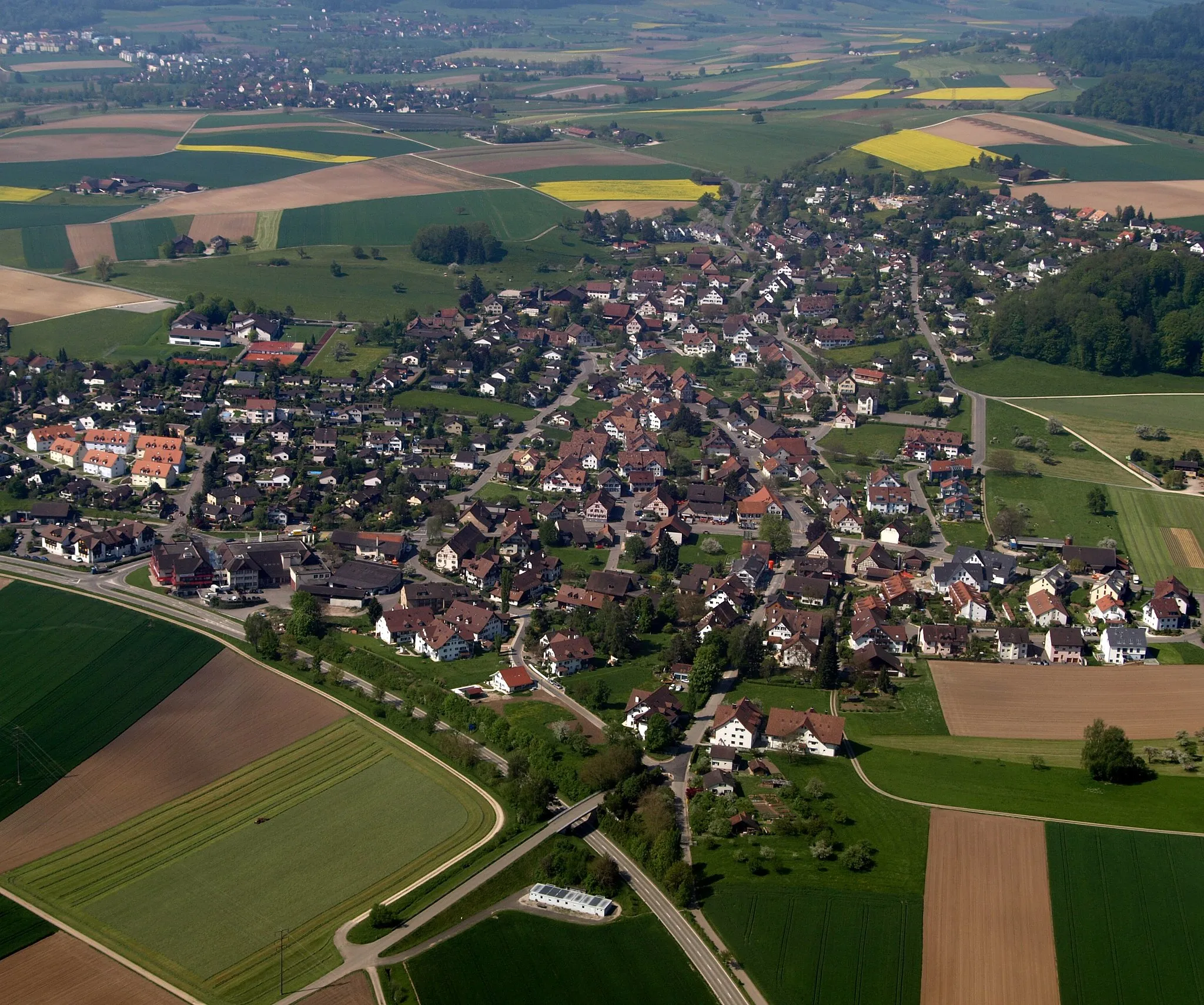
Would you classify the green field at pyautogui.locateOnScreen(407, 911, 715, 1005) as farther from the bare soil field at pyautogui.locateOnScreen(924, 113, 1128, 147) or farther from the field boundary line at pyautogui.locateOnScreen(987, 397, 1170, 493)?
the bare soil field at pyautogui.locateOnScreen(924, 113, 1128, 147)

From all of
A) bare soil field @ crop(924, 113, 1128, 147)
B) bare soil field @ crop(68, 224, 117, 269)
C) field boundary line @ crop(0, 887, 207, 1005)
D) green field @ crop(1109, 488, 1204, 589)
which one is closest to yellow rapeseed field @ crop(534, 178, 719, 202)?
bare soil field @ crop(924, 113, 1128, 147)

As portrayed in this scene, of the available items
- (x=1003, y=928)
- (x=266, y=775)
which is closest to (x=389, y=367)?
(x=266, y=775)

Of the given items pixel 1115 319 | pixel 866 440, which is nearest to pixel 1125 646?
pixel 866 440

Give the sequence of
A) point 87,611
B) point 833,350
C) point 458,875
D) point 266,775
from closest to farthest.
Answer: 1. point 458,875
2. point 266,775
3. point 87,611
4. point 833,350

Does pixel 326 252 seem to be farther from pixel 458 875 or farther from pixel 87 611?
pixel 458 875

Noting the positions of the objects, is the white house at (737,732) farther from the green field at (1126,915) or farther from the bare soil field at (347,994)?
the bare soil field at (347,994)

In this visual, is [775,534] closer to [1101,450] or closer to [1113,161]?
[1101,450]

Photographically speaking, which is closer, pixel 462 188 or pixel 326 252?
pixel 326 252
